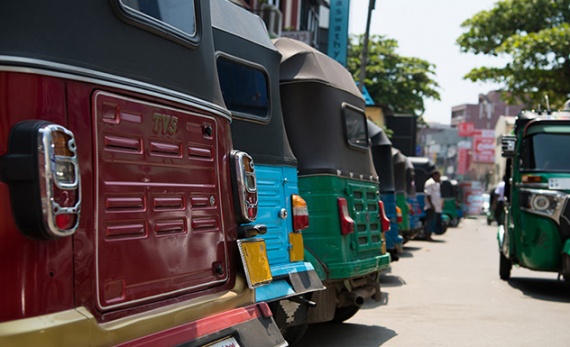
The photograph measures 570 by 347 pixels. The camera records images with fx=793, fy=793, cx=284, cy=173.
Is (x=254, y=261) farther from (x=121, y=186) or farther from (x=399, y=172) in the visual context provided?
(x=399, y=172)

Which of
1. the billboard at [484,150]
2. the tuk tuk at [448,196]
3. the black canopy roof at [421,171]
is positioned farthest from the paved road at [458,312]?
Answer: the billboard at [484,150]

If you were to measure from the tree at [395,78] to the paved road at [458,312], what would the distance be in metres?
24.2

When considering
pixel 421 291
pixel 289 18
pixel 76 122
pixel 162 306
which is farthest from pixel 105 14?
pixel 289 18

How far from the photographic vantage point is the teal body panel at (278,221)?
19.6 feet

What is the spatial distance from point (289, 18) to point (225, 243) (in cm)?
2404

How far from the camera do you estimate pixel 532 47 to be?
24.2 metres

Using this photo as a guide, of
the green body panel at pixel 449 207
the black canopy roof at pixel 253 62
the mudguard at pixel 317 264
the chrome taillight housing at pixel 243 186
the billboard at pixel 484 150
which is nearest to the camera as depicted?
the chrome taillight housing at pixel 243 186

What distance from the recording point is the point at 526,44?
24438 mm

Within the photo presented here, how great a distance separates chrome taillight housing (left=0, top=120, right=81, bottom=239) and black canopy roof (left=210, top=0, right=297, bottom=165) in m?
2.96

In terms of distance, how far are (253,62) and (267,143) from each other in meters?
0.64

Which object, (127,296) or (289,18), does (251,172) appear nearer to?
(127,296)

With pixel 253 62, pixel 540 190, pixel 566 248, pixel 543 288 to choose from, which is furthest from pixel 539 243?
pixel 253 62

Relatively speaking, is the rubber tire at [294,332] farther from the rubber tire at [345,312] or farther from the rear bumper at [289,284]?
the rubber tire at [345,312]

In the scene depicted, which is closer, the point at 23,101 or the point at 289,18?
the point at 23,101
